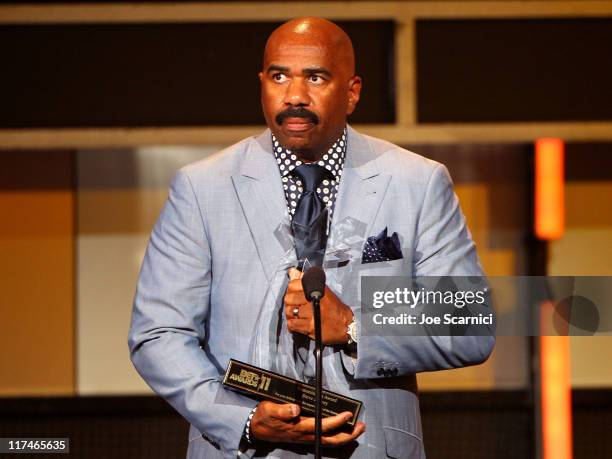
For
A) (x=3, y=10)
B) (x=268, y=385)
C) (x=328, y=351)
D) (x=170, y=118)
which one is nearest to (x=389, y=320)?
(x=328, y=351)

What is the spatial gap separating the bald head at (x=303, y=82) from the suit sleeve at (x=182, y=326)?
319 millimetres

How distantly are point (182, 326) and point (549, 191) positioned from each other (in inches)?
181

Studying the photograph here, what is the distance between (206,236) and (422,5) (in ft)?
13.7

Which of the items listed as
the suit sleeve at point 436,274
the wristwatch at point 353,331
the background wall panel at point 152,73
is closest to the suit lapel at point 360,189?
the suit sleeve at point 436,274

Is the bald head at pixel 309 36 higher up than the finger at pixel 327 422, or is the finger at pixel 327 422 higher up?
the bald head at pixel 309 36

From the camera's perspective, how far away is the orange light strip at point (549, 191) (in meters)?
6.73

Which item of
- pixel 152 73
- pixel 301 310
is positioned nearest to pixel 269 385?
pixel 301 310

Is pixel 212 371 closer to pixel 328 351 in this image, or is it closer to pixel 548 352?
pixel 328 351

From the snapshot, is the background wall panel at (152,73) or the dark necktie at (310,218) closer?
the dark necktie at (310,218)

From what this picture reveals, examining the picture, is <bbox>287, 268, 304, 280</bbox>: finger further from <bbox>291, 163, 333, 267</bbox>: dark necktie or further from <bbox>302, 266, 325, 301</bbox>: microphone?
<bbox>302, 266, 325, 301</bbox>: microphone

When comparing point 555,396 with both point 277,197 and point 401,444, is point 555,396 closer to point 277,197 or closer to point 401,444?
point 401,444

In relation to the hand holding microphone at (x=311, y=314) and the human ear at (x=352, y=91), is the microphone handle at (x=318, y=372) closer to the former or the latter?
the hand holding microphone at (x=311, y=314)

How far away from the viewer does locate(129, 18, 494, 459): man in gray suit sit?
254 cm

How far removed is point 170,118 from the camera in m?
6.55
